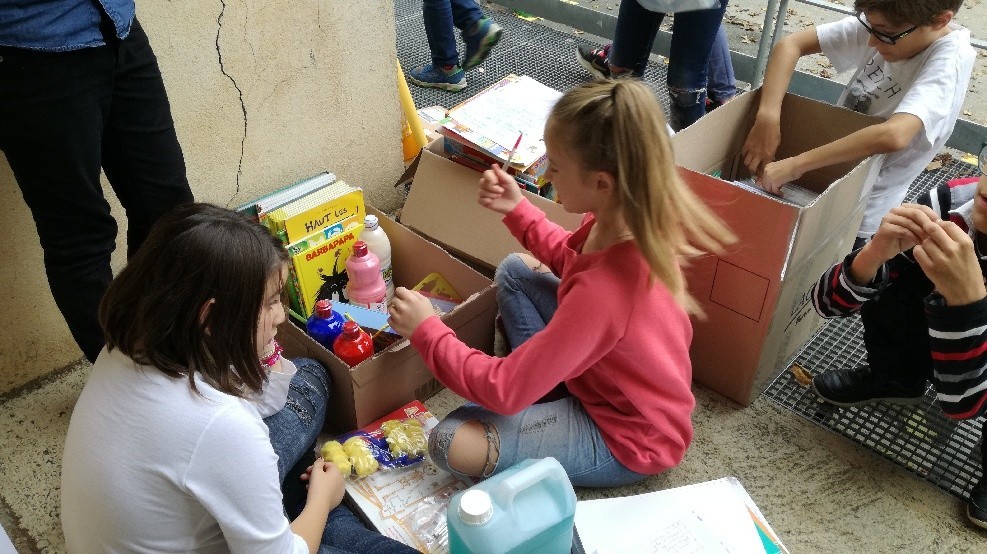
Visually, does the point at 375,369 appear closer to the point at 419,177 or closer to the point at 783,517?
the point at 419,177

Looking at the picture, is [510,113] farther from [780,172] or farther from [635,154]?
[635,154]

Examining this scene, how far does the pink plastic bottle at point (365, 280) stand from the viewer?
5.96ft

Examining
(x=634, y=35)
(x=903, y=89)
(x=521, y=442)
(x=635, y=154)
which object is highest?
(x=635, y=154)

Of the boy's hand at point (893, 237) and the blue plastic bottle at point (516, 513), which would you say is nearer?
the blue plastic bottle at point (516, 513)

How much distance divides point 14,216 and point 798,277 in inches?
64.7

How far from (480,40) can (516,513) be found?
90.9 inches

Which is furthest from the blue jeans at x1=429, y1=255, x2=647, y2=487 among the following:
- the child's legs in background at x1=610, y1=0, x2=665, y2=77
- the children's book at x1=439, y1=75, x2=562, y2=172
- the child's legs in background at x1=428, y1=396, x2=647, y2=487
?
the child's legs in background at x1=610, y1=0, x2=665, y2=77

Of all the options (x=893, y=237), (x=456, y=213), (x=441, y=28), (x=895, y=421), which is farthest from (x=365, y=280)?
(x=441, y=28)

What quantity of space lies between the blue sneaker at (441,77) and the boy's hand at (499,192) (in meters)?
1.52

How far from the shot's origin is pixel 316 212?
1857mm

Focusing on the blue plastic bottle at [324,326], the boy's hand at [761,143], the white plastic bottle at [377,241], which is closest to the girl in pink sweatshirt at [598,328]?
the blue plastic bottle at [324,326]

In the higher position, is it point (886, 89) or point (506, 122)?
point (886, 89)

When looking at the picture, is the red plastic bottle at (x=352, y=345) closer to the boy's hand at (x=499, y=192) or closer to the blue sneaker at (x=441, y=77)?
the boy's hand at (x=499, y=192)

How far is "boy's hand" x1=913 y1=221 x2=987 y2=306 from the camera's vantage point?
1.29 m
